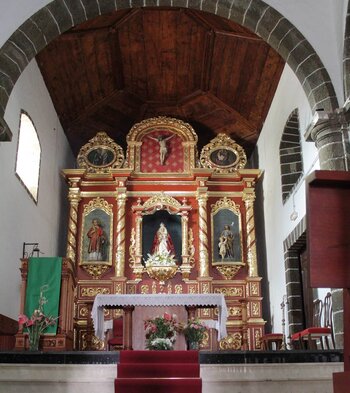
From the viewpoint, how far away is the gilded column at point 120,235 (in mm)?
12078

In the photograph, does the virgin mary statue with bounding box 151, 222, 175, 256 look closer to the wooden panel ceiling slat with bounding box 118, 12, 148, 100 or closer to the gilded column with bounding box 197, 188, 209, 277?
the gilded column with bounding box 197, 188, 209, 277

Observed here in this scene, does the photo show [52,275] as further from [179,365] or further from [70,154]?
[70,154]

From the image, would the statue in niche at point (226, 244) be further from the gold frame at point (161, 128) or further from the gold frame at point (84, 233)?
the gold frame at point (84, 233)

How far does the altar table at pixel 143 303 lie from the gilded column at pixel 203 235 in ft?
10.3

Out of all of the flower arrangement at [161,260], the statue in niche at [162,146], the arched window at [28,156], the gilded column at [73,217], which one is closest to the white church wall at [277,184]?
the flower arrangement at [161,260]

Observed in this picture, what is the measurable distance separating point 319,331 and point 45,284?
384cm

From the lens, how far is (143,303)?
8.65 meters

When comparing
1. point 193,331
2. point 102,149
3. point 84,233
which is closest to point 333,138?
point 193,331

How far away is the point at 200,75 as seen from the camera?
12594 millimetres

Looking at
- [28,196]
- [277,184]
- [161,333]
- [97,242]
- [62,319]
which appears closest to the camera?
[161,333]

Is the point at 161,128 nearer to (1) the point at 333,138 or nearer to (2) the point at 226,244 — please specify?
(2) the point at 226,244

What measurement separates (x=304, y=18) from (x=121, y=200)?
6.23 meters

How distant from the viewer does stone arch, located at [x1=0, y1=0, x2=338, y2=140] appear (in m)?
7.35

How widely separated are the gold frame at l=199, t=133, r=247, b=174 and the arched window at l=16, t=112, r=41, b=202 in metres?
3.94
